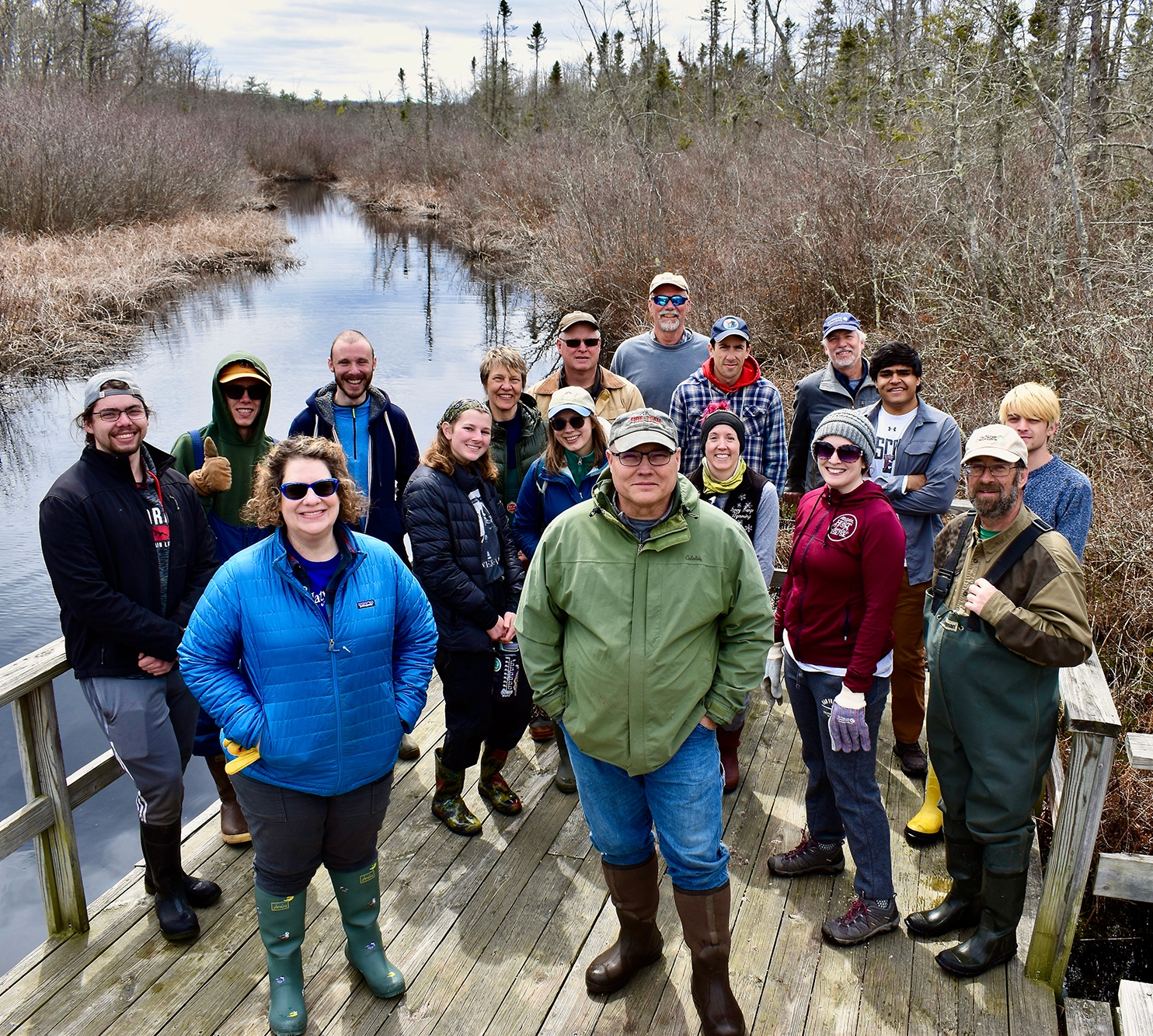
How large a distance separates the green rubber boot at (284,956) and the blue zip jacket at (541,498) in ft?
5.07

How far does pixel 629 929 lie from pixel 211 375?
13.5m

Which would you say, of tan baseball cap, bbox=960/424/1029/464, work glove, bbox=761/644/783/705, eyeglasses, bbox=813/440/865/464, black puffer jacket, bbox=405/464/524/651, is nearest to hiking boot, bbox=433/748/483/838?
black puffer jacket, bbox=405/464/524/651

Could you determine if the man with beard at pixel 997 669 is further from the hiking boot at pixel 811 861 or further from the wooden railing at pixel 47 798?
the wooden railing at pixel 47 798

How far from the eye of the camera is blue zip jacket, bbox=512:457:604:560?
3.65 m

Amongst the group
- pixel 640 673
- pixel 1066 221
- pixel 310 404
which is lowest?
pixel 640 673

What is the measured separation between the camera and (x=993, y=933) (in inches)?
111

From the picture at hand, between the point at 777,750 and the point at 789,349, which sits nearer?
the point at 777,750

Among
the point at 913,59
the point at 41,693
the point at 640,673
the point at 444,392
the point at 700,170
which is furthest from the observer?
the point at 700,170

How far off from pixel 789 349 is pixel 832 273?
1.00 m

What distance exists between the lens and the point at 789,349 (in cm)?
1038

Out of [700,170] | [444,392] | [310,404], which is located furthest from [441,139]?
[310,404]

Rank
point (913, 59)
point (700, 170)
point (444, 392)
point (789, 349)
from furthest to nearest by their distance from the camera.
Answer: point (700, 170), point (444, 392), point (913, 59), point (789, 349)

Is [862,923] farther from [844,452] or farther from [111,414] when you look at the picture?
[111,414]

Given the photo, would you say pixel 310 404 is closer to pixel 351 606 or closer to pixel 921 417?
pixel 351 606
